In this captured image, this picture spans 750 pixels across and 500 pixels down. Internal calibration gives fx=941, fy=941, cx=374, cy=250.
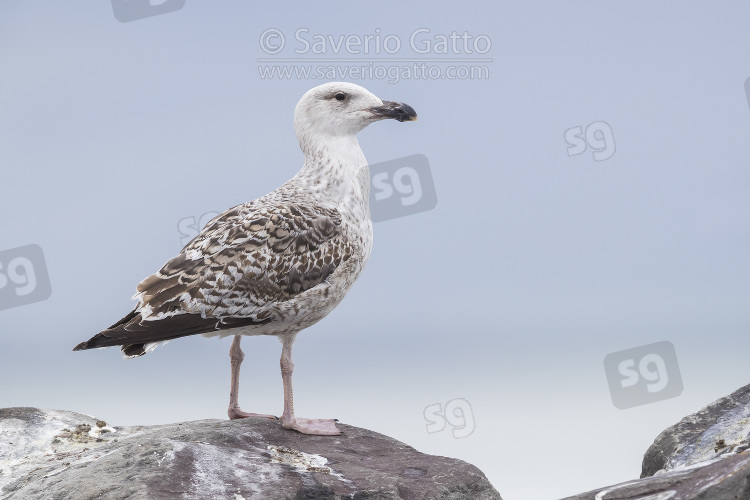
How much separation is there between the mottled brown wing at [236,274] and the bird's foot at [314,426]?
116 cm

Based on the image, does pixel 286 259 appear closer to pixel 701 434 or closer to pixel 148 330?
pixel 148 330

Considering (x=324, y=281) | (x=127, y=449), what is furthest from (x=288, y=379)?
(x=127, y=449)

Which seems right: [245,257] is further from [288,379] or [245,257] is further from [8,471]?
[8,471]

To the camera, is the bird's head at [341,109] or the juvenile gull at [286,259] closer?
the juvenile gull at [286,259]

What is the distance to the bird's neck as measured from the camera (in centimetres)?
887

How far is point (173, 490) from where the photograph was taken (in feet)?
23.1

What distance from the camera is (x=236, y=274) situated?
7.99 metres

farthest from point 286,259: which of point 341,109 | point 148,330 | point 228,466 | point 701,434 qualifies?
point 701,434

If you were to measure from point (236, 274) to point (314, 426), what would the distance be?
176 centimetres

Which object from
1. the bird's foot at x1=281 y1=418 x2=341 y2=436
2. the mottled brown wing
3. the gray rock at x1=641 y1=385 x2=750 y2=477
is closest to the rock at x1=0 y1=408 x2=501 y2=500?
the bird's foot at x1=281 y1=418 x2=341 y2=436

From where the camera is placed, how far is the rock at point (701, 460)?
5.21 m

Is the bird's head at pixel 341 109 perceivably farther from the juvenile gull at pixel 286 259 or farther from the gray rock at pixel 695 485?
the gray rock at pixel 695 485

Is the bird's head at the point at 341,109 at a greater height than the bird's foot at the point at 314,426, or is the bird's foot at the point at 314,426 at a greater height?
the bird's head at the point at 341,109

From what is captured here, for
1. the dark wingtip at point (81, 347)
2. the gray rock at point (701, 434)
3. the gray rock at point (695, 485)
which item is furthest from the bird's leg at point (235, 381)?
the gray rock at point (695, 485)
